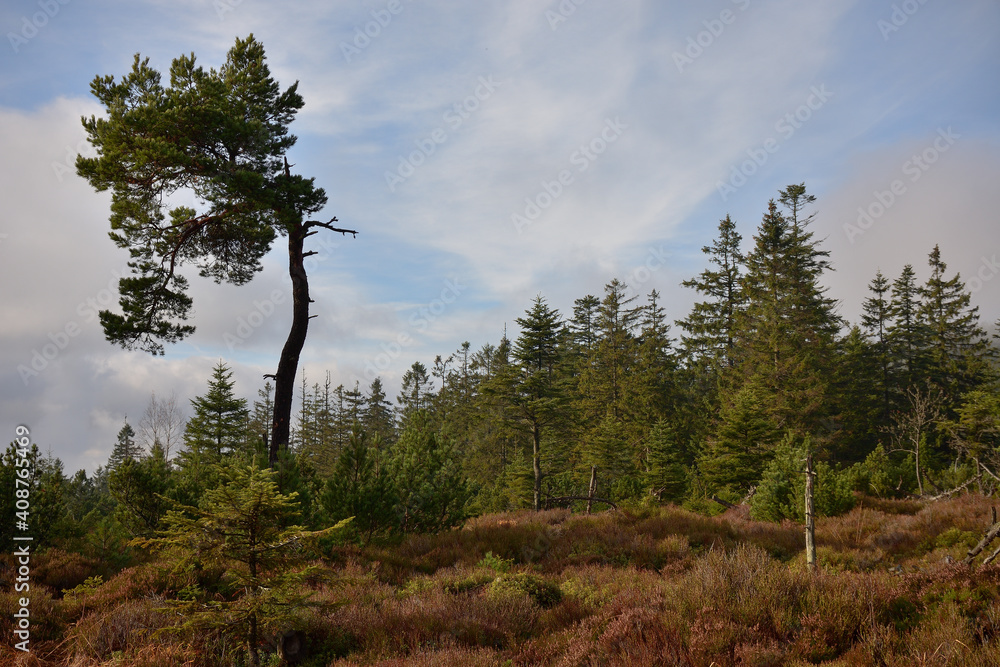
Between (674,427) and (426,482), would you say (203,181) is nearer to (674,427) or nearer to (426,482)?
(426,482)

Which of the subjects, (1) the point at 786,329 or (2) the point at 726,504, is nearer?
(2) the point at 726,504

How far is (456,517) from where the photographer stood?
1241cm

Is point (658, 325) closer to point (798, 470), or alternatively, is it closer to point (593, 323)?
point (593, 323)

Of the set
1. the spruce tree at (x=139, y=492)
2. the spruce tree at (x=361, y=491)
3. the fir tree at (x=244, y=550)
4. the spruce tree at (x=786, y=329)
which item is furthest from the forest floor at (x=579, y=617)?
the spruce tree at (x=786, y=329)

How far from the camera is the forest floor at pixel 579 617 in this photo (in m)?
4.86

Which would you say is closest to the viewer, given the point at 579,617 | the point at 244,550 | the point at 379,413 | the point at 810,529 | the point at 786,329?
the point at 244,550

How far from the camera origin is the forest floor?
4863mm

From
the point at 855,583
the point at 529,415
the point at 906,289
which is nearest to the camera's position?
the point at 855,583

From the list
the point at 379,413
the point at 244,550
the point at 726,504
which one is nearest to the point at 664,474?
the point at 726,504

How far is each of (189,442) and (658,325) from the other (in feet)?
120

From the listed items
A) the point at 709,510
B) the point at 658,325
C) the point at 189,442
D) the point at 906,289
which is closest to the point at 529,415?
the point at 709,510

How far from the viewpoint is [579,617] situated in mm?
6797

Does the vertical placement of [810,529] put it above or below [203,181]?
below

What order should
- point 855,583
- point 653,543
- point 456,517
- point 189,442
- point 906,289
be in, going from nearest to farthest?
point 855,583 → point 653,543 → point 456,517 → point 189,442 → point 906,289
